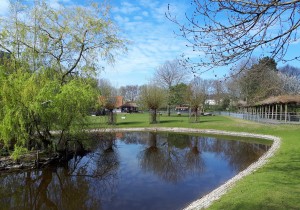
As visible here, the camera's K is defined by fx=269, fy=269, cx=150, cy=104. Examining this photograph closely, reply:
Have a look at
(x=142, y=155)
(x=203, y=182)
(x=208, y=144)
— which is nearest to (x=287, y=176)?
(x=203, y=182)

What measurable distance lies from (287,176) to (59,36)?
1536cm

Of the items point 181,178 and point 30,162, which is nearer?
point 181,178

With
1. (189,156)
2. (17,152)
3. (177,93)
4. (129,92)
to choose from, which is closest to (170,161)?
(189,156)

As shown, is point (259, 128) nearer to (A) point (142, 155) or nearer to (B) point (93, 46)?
(A) point (142, 155)

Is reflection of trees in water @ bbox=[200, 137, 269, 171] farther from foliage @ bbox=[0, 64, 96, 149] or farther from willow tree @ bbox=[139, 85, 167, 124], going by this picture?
willow tree @ bbox=[139, 85, 167, 124]

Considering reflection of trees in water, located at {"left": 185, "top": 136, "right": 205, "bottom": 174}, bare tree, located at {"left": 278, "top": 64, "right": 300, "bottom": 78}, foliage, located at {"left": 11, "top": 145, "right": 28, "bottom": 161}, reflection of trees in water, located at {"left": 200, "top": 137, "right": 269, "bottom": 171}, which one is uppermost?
bare tree, located at {"left": 278, "top": 64, "right": 300, "bottom": 78}

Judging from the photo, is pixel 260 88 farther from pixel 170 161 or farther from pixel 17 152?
pixel 17 152

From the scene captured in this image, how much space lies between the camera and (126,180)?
11703 millimetres

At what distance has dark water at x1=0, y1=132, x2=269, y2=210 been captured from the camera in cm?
909

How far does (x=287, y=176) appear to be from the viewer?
9.16 meters

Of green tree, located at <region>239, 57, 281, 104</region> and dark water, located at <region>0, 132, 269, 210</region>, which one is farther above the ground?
green tree, located at <region>239, 57, 281, 104</region>

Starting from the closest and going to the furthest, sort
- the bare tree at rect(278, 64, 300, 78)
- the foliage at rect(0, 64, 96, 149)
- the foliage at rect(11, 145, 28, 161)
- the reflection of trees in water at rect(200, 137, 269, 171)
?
the foliage at rect(11, 145, 28, 161) → the foliage at rect(0, 64, 96, 149) → the reflection of trees in water at rect(200, 137, 269, 171) → the bare tree at rect(278, 64, 300, 78)

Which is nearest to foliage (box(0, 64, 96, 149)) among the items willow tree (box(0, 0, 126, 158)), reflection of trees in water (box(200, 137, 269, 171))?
willow tree (box(0, 0, 126, 158))

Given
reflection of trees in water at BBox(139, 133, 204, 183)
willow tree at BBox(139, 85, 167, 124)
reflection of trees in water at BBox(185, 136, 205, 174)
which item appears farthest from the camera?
willow tree at BBox(139, 85, 167, 124)
